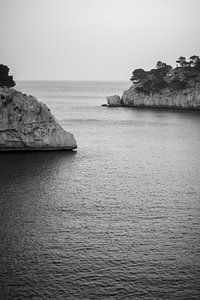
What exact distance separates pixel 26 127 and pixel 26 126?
0.20 meters

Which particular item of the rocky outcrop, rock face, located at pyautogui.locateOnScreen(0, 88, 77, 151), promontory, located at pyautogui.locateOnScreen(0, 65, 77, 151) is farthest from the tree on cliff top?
rock face, located at pyautogui.locateOnScreen(0, 88, 77, 151)

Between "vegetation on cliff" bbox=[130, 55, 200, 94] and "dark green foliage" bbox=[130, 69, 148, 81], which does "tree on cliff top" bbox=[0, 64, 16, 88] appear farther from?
"dark green foliage" bbox=[130, 69, 148, 81]

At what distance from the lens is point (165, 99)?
170 metres

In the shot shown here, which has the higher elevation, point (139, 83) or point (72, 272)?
point (139, 83)

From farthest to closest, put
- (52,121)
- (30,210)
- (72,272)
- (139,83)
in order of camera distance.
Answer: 1. (139,83)
2. (52,121)
3. (30,210)
4. (72,272)

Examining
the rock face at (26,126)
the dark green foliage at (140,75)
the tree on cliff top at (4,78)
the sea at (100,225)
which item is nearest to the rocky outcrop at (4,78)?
the tree on cliff top at (4,78)

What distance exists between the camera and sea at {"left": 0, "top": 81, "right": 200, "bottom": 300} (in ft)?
98.8

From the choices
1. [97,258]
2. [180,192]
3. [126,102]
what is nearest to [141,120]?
[126,102]

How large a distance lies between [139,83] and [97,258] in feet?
500

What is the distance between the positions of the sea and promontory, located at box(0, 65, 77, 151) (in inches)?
77.3

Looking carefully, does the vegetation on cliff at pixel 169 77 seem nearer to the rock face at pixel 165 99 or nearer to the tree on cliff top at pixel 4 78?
the rock face at pixel 165 99

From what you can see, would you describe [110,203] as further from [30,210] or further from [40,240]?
[40,240]

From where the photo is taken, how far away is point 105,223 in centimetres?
4128

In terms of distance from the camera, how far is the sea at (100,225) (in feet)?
98.8
